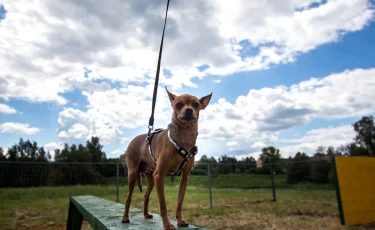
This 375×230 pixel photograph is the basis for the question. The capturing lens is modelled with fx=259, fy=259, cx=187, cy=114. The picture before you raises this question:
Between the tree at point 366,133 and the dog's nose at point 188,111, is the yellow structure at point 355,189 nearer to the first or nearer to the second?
the dog's nose at point 188,111

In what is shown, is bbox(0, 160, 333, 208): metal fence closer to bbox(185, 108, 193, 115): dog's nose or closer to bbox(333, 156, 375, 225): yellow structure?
bbox(333, 156, 375, 225): yellow structure

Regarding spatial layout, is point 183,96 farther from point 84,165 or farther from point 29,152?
point 29,152

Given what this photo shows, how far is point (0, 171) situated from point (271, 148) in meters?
64.8

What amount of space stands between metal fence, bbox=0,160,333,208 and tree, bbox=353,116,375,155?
3183 cm

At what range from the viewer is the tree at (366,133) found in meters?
41.3

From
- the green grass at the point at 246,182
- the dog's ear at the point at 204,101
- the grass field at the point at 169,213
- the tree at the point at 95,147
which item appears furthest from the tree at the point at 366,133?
the dog's ear at the point at 204,101

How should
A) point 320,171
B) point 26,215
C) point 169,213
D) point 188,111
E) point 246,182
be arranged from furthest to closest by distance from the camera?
point 246,182, point 320,171, point 26,215, point 169,213, point 188,111

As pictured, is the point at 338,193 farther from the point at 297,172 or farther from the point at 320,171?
the point at 297,172

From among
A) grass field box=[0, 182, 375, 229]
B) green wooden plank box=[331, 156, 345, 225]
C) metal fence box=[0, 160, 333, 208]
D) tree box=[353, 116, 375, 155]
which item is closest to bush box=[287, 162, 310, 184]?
metal fence box=[0, 160, 333, 208]

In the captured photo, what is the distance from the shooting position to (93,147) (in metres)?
47.6

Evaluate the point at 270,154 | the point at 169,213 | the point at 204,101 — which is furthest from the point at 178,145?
the point at 270,154

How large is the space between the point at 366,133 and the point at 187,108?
49738 mm

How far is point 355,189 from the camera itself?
803cm

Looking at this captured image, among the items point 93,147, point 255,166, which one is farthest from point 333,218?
point 93,147
